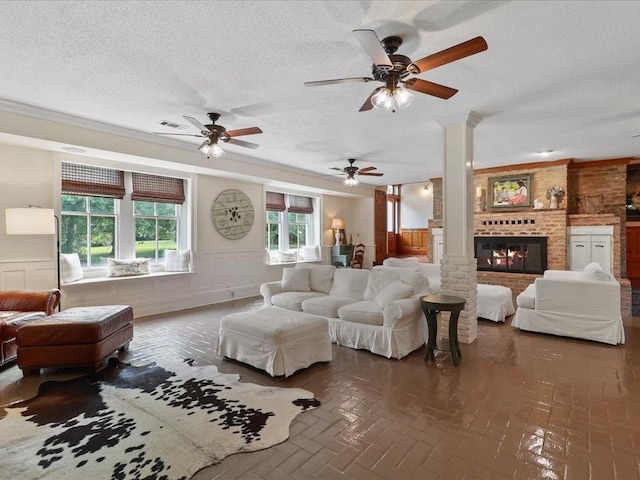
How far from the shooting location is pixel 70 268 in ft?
16.1

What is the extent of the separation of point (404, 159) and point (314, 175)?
2323 mm

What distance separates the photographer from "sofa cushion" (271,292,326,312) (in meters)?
4.64

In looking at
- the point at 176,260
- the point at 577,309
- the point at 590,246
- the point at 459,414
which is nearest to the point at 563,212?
the point at 590,246

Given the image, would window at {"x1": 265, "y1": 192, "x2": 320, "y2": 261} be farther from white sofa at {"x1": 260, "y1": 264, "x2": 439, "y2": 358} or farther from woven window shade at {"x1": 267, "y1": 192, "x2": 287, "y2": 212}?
white sofa at {"x1": 260, "y1": 264, "x2": 439, "y2": 358}

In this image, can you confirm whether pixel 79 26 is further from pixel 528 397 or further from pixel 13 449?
pixel 528 397

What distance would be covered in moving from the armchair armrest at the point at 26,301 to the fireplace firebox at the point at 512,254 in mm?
8006

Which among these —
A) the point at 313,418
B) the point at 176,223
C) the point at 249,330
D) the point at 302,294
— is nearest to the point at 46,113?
the point at 176,223

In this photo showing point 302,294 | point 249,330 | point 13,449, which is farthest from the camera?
point 302,294

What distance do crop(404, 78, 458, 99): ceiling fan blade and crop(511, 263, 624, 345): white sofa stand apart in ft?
10.0

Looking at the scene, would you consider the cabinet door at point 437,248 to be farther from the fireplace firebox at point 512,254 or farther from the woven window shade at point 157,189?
the woven window shade at point 157,189

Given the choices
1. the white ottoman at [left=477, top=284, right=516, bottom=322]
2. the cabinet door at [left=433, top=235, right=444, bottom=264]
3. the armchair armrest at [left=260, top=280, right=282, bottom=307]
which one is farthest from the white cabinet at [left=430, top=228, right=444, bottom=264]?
the armchair armrest at [left=260, top=280, right=282, bottom=307]

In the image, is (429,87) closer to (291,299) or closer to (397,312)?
(397,312)

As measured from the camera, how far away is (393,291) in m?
3.96

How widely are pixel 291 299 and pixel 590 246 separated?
6.31 meters
